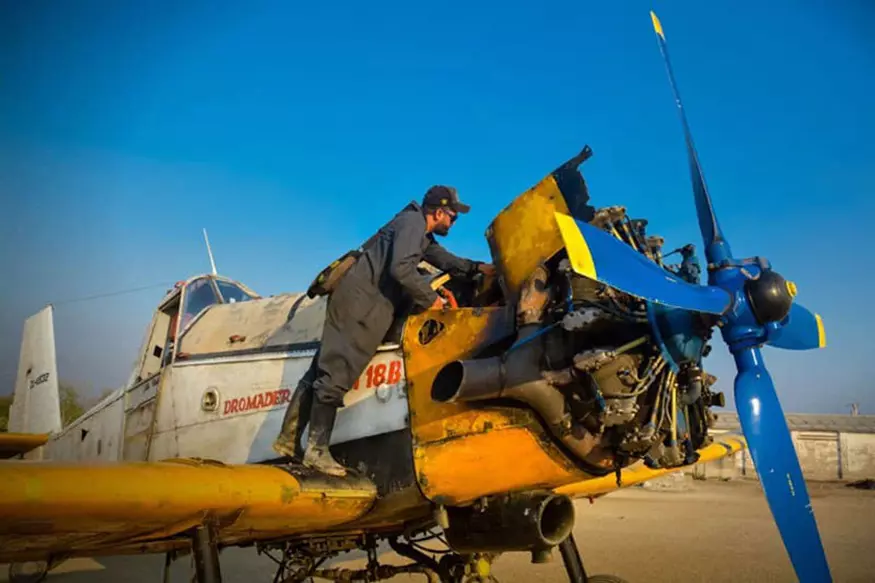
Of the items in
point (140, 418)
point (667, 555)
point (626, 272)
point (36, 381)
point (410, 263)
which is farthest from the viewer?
point (36, 381)

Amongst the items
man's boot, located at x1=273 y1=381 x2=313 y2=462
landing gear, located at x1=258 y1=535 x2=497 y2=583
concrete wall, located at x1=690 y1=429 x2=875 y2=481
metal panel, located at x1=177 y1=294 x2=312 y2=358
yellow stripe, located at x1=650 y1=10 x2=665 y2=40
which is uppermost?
yellow stripe, located at x1=650 y1=10 x2=665 y2=40

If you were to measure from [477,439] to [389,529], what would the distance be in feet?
6.34

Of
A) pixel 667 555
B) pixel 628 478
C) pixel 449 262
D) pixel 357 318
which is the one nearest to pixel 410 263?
pixel 357 318

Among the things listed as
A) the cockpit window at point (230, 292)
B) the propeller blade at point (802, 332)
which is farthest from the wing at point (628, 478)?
the cockpit window at point (230, 292)

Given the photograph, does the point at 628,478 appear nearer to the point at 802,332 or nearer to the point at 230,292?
the point at 802,332

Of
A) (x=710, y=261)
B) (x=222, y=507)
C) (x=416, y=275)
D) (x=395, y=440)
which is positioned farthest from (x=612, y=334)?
(x=222, y=507)

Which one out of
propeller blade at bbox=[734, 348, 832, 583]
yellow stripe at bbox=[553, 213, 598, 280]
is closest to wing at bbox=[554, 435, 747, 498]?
propeller blade at bbox=[734, 348, 832, 583]

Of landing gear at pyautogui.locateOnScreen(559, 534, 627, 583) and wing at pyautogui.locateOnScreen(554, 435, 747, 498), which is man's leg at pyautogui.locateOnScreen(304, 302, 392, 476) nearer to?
landing gear at pyautogui.locateOnScreen(559, 534, 627, 583)

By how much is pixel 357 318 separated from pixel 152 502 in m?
1.61

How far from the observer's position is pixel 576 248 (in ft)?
9.20

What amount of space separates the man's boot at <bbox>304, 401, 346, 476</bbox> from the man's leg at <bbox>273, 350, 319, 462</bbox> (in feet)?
0.54

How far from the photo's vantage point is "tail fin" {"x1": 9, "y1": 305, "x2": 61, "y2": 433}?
426 inches

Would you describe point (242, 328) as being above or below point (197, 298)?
below

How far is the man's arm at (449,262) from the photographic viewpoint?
4605 millimetres
